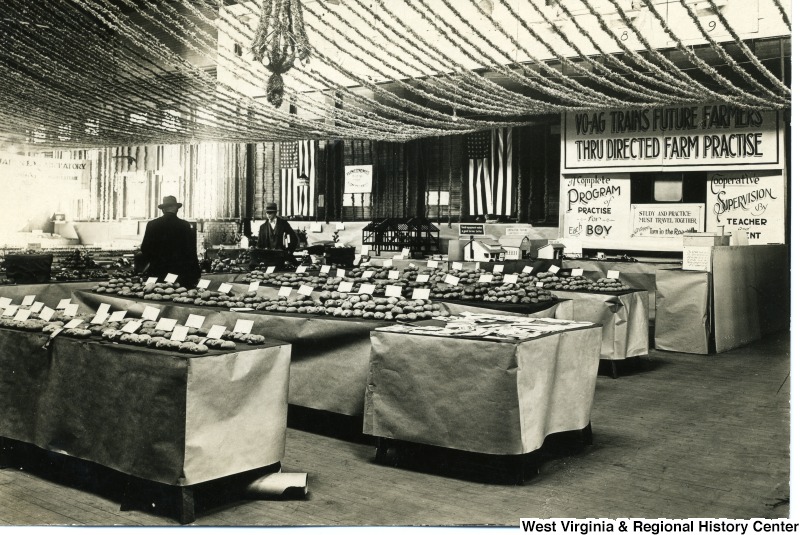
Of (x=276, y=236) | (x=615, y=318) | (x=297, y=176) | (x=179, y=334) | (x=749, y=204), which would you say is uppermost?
(x=297, y=176)

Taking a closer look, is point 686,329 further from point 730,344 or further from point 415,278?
point 415,278

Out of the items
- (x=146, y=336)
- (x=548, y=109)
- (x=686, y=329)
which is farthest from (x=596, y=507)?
(x=548, y=109)

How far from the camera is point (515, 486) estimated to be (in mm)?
3428

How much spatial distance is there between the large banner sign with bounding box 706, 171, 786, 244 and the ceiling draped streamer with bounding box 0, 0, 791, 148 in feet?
3.30

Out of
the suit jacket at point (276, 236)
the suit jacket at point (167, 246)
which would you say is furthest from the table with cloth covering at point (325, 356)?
the suit jacket at point (276, 236)

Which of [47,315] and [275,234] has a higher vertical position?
[275,234]

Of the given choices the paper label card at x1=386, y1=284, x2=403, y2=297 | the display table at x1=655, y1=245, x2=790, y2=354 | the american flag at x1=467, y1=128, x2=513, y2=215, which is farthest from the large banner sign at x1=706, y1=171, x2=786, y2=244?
the paper label card at x1=386, y1=284, x2=403, y2=297

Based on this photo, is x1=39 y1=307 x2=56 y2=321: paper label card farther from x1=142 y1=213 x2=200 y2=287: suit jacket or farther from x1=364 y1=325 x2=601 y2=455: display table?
x1=142 y1=213 x2=200 y2=287: suit jacket

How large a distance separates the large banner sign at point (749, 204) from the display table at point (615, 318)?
2.47 m

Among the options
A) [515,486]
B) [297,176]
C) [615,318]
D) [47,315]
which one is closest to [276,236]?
[297,176]

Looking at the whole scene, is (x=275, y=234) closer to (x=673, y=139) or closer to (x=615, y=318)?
(x=615, y=318)

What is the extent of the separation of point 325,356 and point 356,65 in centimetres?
687

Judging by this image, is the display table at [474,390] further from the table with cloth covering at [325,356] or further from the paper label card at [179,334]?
the paper label card at [179,334]

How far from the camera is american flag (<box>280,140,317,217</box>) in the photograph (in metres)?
12.4
